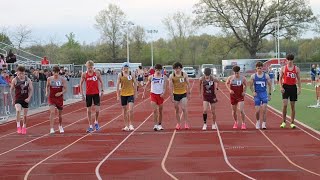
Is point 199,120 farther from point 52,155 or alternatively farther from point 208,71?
point 52,155

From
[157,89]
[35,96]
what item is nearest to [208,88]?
[157,89]

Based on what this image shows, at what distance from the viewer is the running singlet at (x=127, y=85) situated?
1580cm

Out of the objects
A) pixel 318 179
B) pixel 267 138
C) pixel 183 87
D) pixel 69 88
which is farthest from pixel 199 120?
pixel 69 88

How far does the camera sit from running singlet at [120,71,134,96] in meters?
15.8

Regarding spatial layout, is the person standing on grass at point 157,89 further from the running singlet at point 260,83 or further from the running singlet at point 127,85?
the running singlet at point 260,83

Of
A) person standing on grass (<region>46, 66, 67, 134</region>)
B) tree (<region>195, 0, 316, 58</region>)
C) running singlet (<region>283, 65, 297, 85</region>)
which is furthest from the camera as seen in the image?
tree (<region>195, 0, 316, 58</region>)

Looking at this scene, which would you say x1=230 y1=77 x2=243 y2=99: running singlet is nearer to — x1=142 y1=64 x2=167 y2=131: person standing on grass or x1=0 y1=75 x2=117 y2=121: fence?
x1=142 y1=64 x2=167 y2=131: person standing on grass

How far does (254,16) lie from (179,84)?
203 ft

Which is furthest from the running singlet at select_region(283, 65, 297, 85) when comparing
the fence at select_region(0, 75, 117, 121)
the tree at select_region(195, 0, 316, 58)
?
the tree at select_region(195, 0, 316, 58)

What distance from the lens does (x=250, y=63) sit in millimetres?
78750

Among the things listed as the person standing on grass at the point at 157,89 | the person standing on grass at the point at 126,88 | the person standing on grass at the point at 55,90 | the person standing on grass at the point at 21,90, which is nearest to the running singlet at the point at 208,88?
the person standing on grass at the point at 157,89

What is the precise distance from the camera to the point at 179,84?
15.8 m

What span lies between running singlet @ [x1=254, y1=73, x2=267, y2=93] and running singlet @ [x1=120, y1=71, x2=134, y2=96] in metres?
3.37

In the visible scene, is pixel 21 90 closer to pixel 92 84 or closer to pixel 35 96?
pixel 92 84
